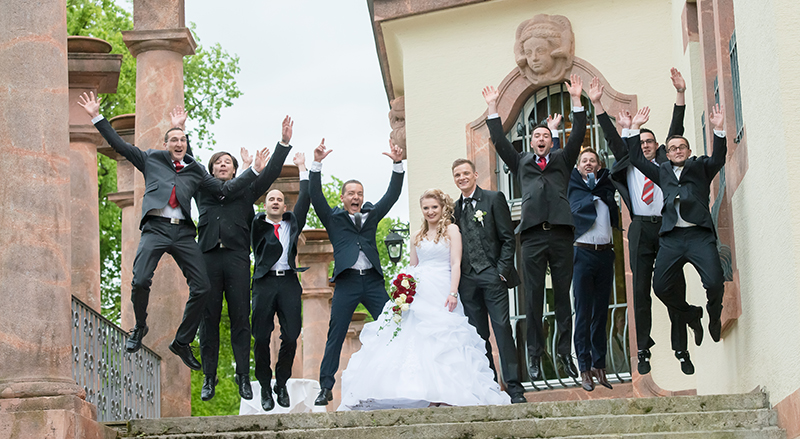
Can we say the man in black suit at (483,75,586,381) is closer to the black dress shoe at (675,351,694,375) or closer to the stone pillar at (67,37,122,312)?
the black dress shoe at (675,351,694,375)

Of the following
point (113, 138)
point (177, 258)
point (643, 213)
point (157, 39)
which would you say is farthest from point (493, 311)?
point (157, 39)

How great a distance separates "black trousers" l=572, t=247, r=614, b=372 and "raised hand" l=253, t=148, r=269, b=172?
2.86 m

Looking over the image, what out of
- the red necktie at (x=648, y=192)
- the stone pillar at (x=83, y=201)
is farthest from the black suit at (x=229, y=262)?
the stone pillar at (x=83, y=201)

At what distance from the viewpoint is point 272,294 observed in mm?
10312

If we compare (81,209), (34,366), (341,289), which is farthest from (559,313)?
(81,209)

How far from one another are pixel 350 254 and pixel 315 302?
12183 millimetres

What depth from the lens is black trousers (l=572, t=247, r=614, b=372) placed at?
10125 millimetres

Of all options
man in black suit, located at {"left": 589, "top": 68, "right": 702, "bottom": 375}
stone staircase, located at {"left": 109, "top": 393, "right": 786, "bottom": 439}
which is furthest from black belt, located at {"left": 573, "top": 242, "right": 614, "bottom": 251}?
stone staircase, located at {"left": 109, "top": 393, "right": 786, "bottom": 439}

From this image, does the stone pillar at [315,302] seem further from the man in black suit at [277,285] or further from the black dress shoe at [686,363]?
the black dress shoe at [686,363]

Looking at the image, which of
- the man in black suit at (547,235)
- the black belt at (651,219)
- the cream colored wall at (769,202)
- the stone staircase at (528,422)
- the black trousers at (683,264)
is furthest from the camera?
the black belt at (651,219)

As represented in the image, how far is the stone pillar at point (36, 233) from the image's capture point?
838 cm

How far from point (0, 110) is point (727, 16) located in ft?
Result: 20.4

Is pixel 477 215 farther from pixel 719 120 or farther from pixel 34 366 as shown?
pixel 34 366

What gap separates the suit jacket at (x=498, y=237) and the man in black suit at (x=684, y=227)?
117 cm
